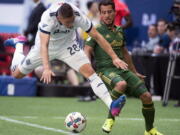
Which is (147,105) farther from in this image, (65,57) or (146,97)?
(65,57)

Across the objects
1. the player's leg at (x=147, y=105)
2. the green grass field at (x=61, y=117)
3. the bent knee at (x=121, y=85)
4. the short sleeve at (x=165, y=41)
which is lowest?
the green grass field at (x=61, y=117)

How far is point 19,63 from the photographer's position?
35.0 ft

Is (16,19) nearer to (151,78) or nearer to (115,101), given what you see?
(151,78)

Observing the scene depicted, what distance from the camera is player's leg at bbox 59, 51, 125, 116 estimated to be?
8.77 m

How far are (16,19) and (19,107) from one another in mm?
8390

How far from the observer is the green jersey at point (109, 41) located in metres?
9.64

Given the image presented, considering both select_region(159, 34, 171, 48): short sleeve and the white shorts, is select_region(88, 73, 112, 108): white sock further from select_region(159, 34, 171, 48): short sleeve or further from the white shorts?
select_region(159, 34, 171, 48): short sleeve

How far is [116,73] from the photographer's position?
938 cm

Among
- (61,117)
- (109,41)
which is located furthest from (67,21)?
(61,117)

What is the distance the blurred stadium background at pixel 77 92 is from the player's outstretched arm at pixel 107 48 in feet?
3.28

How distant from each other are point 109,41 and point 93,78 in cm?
66

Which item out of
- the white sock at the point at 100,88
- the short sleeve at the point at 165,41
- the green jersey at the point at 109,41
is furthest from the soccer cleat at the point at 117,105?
the short sleeve at the point at 165,41

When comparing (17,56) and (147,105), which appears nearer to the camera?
(147,105)

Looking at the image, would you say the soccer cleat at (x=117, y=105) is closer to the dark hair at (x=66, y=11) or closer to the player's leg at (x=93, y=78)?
the player's leg at (x=93, y=78)
